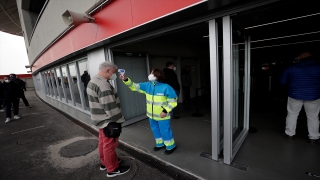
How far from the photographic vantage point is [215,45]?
2.15 metres

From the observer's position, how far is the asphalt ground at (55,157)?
8.68 feet

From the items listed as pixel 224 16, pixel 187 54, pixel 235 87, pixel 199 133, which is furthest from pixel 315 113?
pixel 187 54

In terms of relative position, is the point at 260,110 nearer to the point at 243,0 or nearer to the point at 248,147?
the point at 248,147

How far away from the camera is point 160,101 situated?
2.62 meters

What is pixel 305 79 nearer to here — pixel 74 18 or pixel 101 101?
pixel 101 101

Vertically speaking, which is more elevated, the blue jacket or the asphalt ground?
the blue jacket

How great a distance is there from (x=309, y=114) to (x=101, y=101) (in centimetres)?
381

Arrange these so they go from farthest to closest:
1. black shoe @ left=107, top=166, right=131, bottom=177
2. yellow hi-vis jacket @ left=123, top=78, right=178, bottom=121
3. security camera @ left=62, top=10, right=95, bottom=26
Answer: security camera @ left=62, top=10, right=95, bottom=26, yellow hi-vis jacket @ left=123, top=78, right=178, bottom=121, black shoe @ left=107, top=166, right=131, bottom=177

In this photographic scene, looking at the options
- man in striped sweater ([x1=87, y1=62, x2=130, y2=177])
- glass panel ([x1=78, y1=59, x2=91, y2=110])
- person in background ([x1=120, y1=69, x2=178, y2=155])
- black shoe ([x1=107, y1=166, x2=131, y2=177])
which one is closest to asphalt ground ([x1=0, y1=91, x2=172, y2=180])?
black shoe ([x1=107, y1=166, x2=131, y2=177])

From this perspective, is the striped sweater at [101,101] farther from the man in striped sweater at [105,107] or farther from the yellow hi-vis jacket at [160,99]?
the yellow hi-vis jacket at [160,99]

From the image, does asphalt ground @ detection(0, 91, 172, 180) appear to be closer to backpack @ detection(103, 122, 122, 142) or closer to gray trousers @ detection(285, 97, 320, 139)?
backpack @ detection(103, 122, 122, 142)

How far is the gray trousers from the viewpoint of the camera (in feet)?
8.79

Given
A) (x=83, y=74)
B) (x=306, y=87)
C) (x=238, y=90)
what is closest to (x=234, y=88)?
(x=238, y=90)

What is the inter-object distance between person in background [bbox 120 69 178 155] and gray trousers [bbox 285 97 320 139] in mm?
2369
